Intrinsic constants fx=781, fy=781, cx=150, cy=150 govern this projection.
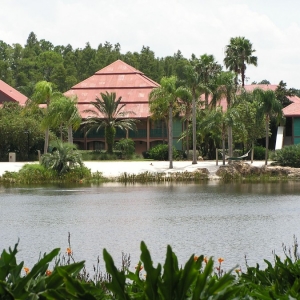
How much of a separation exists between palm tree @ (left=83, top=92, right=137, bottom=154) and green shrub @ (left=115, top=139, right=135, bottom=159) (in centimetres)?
69

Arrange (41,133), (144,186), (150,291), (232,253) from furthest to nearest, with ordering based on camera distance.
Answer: (41,133), (144,186), (232,253), (150,291)

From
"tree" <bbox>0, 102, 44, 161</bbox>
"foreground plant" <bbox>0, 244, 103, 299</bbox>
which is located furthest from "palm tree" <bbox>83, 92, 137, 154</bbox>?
"foreground plant" <bbox>0, 244, 103, 299</bbox>

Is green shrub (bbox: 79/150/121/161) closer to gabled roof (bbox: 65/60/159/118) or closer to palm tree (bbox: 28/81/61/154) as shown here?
gabled roof (bbox: 65/60/159/118)

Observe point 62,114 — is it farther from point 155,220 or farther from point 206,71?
point 155,220

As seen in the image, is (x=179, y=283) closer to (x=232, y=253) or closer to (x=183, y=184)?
(x=232, y=253)

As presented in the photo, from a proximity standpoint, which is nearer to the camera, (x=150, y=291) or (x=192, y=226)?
(x=150, y=291)

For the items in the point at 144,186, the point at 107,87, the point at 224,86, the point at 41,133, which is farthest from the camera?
the point at 107,87

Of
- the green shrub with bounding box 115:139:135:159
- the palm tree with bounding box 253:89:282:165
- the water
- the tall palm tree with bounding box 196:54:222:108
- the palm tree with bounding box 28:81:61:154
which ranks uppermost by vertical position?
the tall palm tree with bounding box 196:54:222:108

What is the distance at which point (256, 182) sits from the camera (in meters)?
44.4

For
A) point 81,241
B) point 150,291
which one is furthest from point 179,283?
point 81,241

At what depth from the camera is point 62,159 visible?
45438 millimetres

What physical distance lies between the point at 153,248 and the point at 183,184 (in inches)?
980

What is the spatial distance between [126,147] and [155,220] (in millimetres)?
36600

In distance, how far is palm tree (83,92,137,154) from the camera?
208ft
